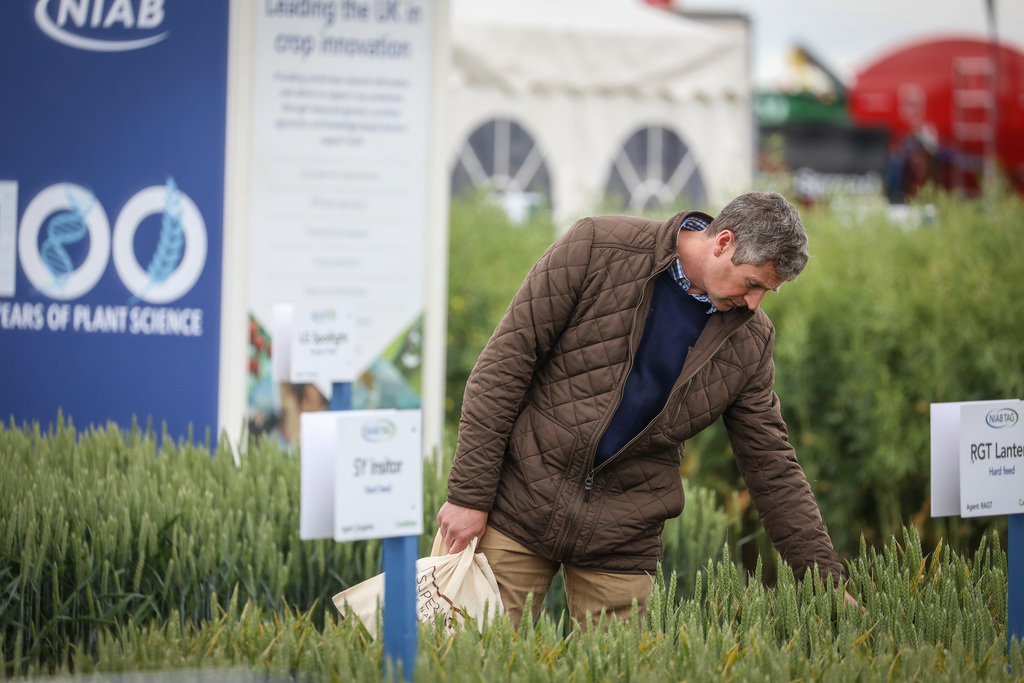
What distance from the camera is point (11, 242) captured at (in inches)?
175

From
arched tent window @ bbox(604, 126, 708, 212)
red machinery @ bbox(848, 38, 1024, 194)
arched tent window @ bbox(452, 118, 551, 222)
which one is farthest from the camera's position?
red machinery @ bbox(848, 38, 1024, 194)

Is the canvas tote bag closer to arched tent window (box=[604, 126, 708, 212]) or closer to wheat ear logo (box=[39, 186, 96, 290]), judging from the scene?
wheat ear logo (box=[39, 186, 96, 290])

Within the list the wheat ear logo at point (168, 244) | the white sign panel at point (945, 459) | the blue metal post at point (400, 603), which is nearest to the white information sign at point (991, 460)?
the white sign panel at point (945, 459)

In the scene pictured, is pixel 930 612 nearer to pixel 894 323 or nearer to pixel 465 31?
pixel 894 323

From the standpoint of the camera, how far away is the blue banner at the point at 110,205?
4.44m

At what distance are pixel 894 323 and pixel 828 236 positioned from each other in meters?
0.85

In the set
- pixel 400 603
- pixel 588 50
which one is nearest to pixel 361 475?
pixel 400 603

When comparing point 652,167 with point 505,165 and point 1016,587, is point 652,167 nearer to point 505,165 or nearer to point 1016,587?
point 505,165

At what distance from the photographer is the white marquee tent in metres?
7.49

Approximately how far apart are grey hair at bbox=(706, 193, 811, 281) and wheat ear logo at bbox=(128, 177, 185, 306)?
9.96 feet

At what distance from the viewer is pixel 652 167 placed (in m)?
8.55

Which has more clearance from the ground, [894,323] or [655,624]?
[894,323]

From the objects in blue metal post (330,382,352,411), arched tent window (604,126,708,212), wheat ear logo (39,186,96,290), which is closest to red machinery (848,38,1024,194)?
arched tent window (604,126,708,212)

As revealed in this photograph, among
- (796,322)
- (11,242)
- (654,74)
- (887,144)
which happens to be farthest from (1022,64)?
(11,242)
